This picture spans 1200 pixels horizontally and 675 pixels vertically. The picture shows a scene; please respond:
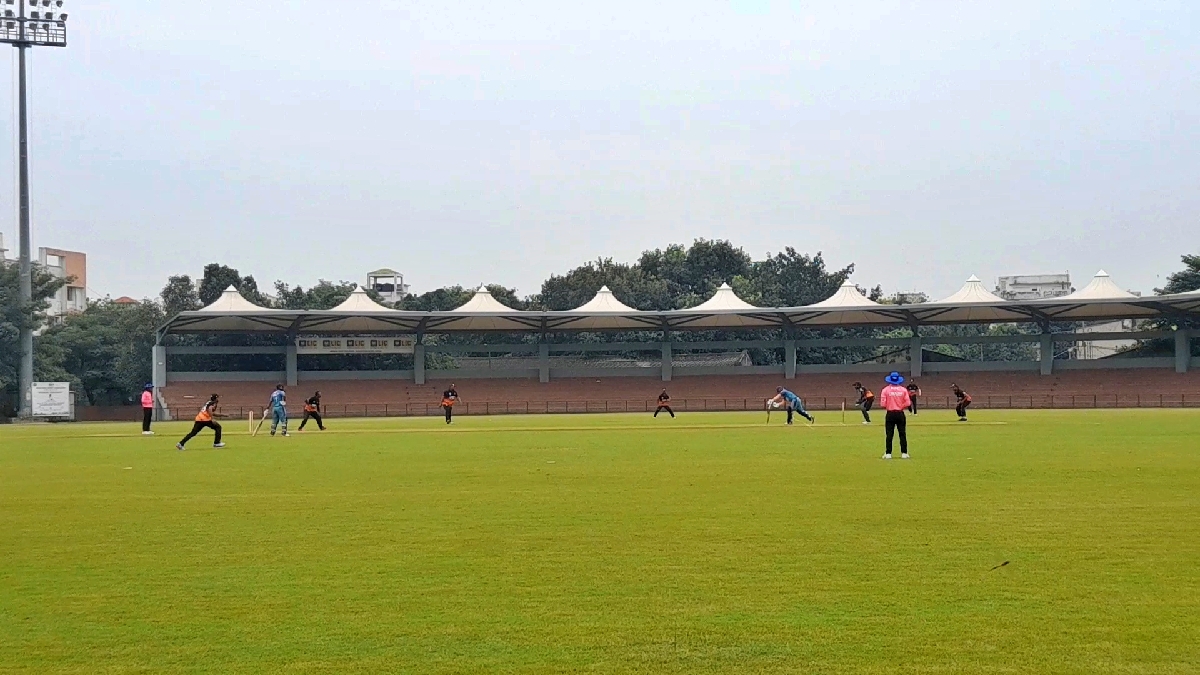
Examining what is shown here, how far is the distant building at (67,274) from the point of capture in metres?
101

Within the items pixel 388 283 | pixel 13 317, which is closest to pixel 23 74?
pixel 13 317

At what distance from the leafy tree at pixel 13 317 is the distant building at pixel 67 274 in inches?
1155

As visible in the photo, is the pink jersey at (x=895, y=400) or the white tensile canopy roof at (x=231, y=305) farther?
the white tensile canopy roof at (x=231, y=305)

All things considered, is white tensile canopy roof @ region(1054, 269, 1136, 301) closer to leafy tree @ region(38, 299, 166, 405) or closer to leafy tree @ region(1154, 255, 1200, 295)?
leafy tree @ region(1154, 255, 1200, 295)

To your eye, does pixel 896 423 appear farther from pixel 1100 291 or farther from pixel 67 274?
pixel 67 274

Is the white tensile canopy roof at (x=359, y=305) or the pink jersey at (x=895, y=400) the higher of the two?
the white tensile canopy roof at (x=359, y=305)

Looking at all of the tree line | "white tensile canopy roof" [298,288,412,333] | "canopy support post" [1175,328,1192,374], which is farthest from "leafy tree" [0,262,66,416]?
"canopy support post" [1175,328,1192,374]

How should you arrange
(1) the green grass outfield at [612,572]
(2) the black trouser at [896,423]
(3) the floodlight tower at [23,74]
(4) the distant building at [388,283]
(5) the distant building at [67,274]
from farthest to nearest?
(4) the distant building at [388,283] < (5) the distant building at [67,274] < (3) the floodlight tower at [23,74] < (2) the black trouser at [896,423] < (1) the green grass outfield at [612,572]

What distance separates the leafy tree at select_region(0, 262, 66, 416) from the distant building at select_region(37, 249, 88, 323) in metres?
29.3

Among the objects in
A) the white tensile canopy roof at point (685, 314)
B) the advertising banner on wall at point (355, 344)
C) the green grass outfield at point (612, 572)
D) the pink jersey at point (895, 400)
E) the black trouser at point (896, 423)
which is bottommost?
the green grass outfield at point (612, 572)

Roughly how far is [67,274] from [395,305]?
31.9 metres

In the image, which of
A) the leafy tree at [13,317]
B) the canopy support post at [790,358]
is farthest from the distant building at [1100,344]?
the leafy tree at [13,317]

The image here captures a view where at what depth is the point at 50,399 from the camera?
194ft

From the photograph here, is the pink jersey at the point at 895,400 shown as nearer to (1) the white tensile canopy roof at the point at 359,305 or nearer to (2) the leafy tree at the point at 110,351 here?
(1) the white tensile canopy roof at the point at 359,305
